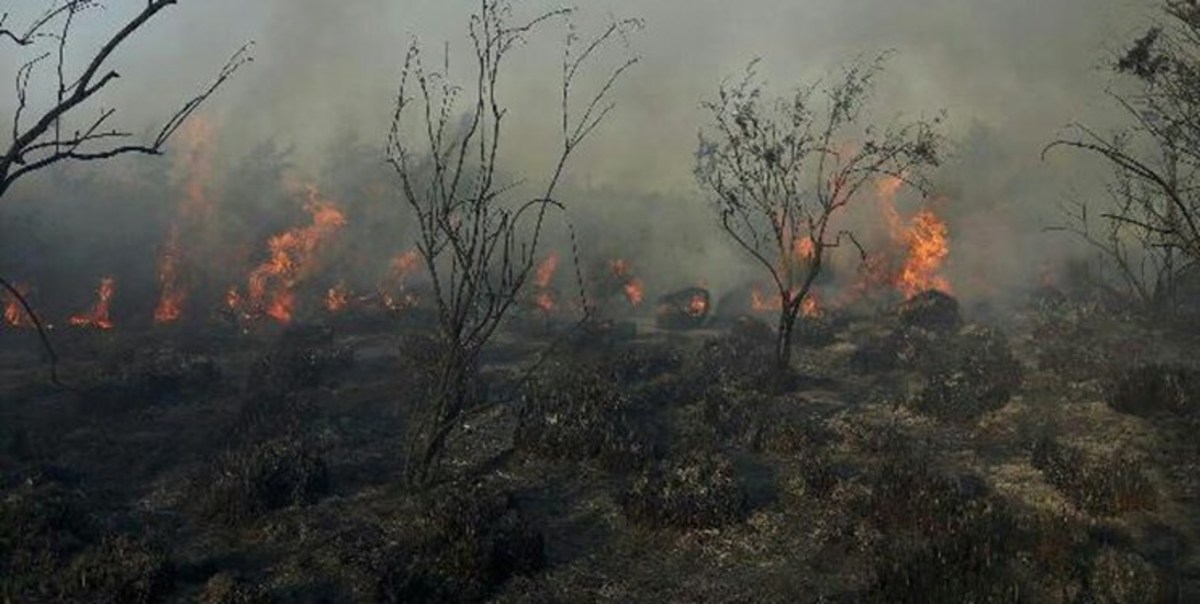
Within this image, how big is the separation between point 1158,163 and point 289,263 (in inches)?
1018

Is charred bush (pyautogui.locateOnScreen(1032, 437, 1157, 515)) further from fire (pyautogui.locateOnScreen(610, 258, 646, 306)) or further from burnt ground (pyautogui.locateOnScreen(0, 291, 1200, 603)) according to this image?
fire (pyautogui.locateOnScreen(610, 258, 646, 306))

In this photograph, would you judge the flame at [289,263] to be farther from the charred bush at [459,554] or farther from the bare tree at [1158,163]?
the bare tree at [1158,163]

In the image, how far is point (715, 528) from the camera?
976 cm

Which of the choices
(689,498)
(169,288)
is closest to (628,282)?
(169,288)

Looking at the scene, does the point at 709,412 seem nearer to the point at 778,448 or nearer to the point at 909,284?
the point at 778,448

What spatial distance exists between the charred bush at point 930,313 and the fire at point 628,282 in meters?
11.2

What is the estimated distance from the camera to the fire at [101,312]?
81.9 ft

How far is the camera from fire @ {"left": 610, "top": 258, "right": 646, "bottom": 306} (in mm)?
31953

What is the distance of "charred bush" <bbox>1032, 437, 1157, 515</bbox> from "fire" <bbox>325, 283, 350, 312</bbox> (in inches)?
883

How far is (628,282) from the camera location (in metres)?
32.2

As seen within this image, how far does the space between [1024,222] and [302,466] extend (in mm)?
31411

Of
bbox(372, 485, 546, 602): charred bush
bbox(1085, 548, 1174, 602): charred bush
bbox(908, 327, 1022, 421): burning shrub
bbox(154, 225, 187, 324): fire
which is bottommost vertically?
bbox(372, 485, 546, 602): charred bush

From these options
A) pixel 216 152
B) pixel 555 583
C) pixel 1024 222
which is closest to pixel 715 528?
pixel 555 583

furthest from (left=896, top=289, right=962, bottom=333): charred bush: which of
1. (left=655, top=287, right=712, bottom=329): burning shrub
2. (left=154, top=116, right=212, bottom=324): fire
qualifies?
(left=154, top=116, right=212, bottom=324): fire
